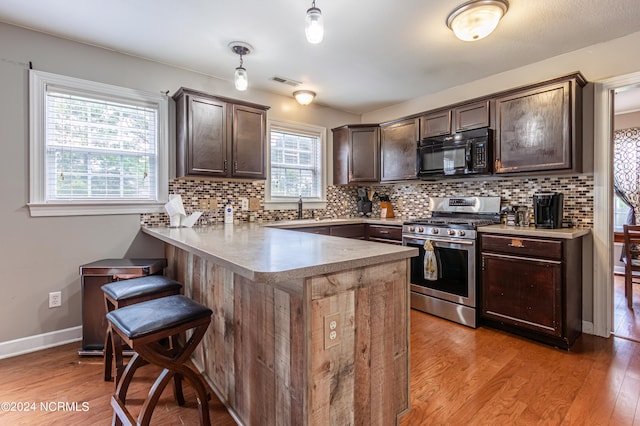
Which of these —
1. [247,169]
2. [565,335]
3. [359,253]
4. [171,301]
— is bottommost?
[565,335]

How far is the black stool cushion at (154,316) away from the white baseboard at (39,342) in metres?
1.68

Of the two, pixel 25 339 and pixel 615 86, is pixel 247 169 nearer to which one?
pixel 25 339

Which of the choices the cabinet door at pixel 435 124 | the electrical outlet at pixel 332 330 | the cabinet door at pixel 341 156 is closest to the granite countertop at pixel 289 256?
the electrical outlet at pixel 332 330

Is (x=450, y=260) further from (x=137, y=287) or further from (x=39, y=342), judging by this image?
(x=39, y=342)

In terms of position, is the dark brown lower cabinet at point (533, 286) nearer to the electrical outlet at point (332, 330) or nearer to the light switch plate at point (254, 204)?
the electrical outlet at point (332, 330)

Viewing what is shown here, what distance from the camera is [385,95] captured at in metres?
4.02

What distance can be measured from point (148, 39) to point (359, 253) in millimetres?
2604

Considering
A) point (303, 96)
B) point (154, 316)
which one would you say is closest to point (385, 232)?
point (303, 96)

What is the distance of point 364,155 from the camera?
4289 mm

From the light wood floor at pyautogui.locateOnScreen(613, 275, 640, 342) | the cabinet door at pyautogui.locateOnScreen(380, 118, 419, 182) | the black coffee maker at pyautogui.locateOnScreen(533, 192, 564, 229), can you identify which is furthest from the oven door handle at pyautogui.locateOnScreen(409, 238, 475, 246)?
the light wood floor at pyautogui.locateOnScreen(613, 275, 640, 342)

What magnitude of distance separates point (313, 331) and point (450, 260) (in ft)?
7.83

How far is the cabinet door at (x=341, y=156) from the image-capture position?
4.36 m

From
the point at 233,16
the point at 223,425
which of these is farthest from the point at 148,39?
the point at 223,425

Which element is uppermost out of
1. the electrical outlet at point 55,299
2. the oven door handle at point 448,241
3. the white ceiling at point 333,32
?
the white ceiling at point 333,32
